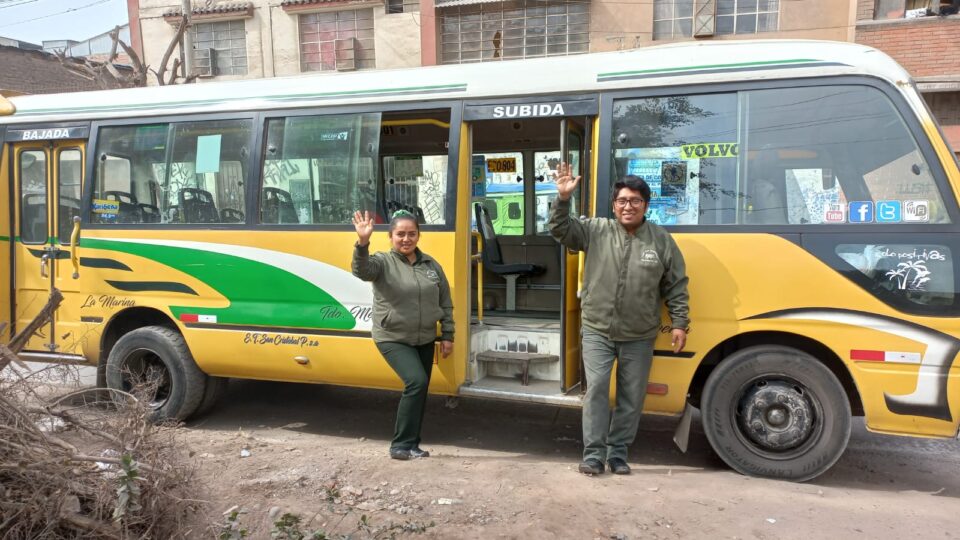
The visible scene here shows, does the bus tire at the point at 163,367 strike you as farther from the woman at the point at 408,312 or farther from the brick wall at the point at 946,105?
the brick wall at the point at 946,105

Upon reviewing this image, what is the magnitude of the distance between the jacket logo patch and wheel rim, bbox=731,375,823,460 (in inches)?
40.9

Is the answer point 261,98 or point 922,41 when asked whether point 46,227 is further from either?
point 922,41

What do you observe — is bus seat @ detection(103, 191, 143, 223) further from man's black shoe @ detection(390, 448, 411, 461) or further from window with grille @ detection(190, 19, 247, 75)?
window with grille @ detection(190, 19, 247, 75)

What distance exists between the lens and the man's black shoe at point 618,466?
4.24 m

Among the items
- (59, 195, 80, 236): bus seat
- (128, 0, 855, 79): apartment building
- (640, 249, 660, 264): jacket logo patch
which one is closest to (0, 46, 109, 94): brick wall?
(128, 0, 855, 79): apartment building

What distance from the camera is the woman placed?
435 cm

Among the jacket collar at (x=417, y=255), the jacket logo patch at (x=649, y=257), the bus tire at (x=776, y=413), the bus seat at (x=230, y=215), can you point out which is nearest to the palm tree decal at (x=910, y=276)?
the bus tire at (x=776, y=413)

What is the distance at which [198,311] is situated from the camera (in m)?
5.22

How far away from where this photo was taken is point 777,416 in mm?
4078

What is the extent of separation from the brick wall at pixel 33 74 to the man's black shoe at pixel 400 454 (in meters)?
21.8

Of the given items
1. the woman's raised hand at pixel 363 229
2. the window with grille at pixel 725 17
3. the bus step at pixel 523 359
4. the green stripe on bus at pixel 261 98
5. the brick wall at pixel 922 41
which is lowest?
the bus step at pixel 523 359

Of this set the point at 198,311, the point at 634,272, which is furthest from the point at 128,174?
the point at 634,272

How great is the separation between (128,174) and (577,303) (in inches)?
156

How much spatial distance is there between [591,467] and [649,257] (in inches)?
56.5
